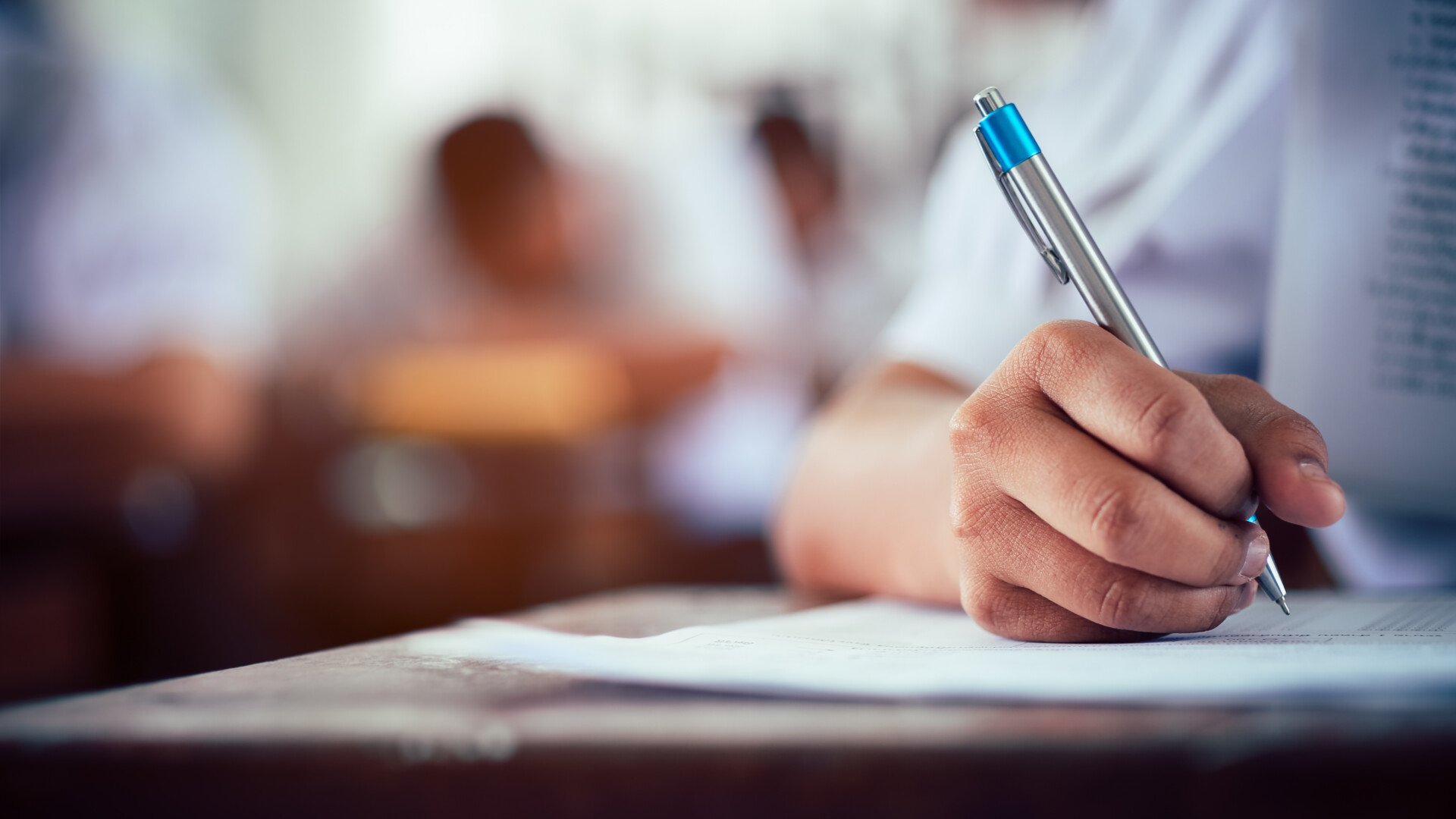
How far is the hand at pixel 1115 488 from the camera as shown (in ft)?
0.74

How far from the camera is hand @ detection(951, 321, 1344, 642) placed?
22cm

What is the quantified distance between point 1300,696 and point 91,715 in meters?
0.21

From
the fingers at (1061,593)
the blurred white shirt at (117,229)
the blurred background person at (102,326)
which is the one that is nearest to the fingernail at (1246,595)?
the fingers at (1061,593)

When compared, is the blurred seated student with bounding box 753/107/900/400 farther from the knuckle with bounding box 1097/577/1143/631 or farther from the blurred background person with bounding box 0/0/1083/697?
the knuckle with bounding box 1097/577/1143/631

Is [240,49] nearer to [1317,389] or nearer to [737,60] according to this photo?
[737,60]

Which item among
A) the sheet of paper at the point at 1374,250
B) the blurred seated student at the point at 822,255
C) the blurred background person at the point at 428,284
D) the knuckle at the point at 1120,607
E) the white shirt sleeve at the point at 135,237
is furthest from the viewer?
the blurred seated student at the point at 822,255

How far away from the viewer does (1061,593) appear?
25 centimetres

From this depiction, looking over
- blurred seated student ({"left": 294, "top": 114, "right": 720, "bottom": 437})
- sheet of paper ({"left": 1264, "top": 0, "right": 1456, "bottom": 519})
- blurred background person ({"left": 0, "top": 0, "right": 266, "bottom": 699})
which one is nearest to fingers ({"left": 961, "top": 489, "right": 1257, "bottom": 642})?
sheet of paper ({"left": 1264, "top": 0, "right": 1456, "bottom": 519})

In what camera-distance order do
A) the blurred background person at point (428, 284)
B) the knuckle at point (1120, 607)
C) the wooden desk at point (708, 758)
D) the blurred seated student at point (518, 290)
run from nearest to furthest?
the wooden desk at point (708, 758)
the knuckle at point (1120, 607)
the blurred background person at point (428, 284)
the blurred seated student at point (518, 290)

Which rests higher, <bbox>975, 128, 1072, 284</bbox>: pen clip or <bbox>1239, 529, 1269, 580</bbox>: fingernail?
<bbox>975, 128, 1072, 284</bbox>: pen clip

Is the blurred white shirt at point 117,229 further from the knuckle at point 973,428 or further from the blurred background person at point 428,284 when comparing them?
the knuckle at point 973,428

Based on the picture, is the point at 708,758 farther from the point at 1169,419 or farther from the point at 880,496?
the point at 880,496

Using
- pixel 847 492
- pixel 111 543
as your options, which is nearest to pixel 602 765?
pixel 847 492

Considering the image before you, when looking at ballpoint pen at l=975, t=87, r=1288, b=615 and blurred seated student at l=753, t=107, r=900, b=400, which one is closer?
ballpoint pen at l=975, t=87, r=1288, b=615
